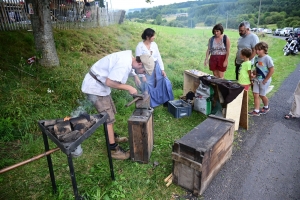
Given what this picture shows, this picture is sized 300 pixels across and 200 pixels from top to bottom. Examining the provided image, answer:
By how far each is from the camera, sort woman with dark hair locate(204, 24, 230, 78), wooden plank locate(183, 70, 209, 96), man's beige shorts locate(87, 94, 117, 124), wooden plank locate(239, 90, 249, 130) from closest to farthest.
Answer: man's beige shorts locate(87, 94, 117, 124) < wooden plank locate(239, 90, 249, 130) < woman with dark hair locate(204, 24, 230, 78) < wooden plank locate(183, 70, 209, 96)

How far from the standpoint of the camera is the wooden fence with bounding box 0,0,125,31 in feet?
25.3

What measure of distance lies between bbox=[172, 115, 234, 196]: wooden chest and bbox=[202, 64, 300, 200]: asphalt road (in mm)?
219

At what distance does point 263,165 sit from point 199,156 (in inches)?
55.3

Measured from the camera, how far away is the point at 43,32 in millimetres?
5605

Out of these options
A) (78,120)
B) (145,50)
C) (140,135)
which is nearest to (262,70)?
(145,50)

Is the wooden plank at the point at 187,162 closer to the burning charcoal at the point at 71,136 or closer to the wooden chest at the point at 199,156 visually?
the wooden chest at the point at 199,156

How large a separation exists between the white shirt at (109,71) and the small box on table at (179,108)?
77.7 inches

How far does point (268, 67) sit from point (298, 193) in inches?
95.5

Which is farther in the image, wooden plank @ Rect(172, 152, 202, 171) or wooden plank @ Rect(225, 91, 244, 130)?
wooden plank @ Rect(225, 91, 244, 130)

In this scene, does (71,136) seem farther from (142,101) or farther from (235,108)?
(235,108)

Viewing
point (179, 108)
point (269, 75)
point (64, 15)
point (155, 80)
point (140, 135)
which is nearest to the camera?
point (140, 135)

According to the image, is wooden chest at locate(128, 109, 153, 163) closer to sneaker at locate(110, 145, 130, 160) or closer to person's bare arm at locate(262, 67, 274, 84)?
sneaker at locate(110, 145, 130, 160)

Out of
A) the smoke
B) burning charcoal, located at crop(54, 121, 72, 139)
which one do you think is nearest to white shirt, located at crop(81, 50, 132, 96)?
burning charcoal, located at crop(54, 121, 72, 139)

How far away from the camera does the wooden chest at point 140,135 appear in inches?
118
